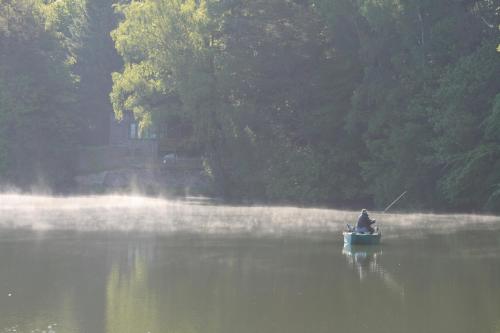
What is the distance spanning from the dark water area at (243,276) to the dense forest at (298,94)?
8233mm

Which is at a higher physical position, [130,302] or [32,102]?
[32,102]

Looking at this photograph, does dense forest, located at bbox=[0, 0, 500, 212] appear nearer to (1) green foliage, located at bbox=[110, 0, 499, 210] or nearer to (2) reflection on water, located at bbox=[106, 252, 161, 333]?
(1) green foliage, located at bbox=[110, 0, 499, 210]

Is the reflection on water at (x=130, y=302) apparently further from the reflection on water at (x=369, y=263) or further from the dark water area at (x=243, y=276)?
the reflection on water at (x=369, y=263)

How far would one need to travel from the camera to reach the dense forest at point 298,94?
200 feet

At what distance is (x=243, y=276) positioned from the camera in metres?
33.2

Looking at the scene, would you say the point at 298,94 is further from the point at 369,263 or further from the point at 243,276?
the point at 243,276

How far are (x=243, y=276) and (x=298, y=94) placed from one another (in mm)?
42545

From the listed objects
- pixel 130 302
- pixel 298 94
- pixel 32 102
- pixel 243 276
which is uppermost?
pixel 32 102

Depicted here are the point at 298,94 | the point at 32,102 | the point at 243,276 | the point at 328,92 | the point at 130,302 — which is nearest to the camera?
the point at 130,302

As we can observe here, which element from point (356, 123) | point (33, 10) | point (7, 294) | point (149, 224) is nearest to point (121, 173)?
point (33, 10)

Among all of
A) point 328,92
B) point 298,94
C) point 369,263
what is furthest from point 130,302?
point 298,94

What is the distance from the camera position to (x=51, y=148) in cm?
9000

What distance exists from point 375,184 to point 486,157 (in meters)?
11.2

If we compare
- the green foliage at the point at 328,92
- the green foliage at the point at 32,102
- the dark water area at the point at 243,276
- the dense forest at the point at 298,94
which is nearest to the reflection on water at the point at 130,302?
the dark water area at the point at 243,276
